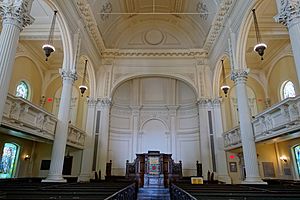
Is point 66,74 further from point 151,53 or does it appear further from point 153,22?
point 153,22

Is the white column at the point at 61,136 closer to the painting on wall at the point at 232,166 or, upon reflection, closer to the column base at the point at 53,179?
the column base at the point at 53,179

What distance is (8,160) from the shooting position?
12477 mm

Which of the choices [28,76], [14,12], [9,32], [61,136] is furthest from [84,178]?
[14,12]

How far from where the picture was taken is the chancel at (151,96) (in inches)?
365

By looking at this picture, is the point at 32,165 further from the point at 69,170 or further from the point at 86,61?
the point at 86,61

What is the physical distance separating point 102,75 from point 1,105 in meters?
10.7

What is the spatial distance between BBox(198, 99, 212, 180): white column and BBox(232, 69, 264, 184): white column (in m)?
5.04

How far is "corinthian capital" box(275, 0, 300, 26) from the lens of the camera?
20.2 feet

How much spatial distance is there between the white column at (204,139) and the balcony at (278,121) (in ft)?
17.2

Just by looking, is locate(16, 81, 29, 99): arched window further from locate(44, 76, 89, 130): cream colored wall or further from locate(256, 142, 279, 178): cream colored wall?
locate(256, 142, 279, 178): cream colored wall

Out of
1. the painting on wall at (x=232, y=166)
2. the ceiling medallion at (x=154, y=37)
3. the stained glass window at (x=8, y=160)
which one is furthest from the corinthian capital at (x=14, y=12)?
the painting on wall at (x=232, y=166)

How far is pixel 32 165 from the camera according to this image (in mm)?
14328

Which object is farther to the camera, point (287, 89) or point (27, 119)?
point (287, 89)

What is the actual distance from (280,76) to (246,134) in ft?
25.0
